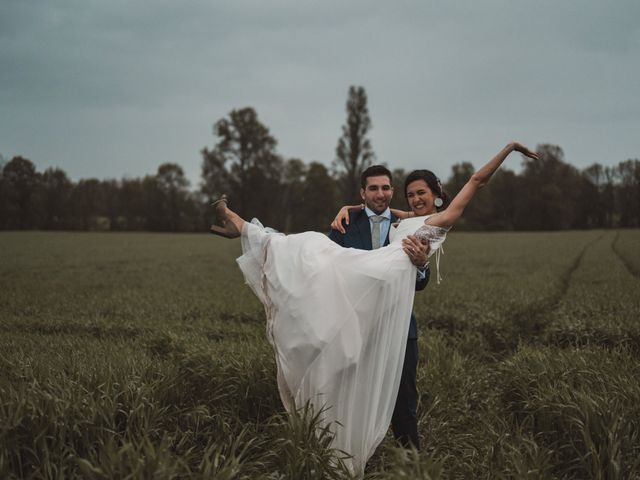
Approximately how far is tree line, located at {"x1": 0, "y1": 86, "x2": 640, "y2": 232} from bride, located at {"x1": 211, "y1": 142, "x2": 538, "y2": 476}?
3277cm

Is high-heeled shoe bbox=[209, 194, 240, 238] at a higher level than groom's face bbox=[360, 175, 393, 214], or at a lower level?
lower

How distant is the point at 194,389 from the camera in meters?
4.46

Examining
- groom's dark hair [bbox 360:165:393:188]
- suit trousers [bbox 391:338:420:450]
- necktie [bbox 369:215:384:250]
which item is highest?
groom's dark hair [bbox 360:165:393:188]

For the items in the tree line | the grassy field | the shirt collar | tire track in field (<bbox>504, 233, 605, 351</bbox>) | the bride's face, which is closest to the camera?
the grassy field

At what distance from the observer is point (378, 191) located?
362 centimetres

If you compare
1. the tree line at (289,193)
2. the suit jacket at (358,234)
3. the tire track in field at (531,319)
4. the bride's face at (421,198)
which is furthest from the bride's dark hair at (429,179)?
the tree line at (289,193)

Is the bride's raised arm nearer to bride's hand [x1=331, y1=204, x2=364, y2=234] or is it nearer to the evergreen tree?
bride's hand [x1=331, y1=204, x2=364, y2=234]

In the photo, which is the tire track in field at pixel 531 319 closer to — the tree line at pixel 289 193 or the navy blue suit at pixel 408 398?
the navy blue suit at pixel 408 398

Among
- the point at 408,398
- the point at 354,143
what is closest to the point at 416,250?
the point at 408,398

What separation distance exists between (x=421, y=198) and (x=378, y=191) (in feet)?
1.16

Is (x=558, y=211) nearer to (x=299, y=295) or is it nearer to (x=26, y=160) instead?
(x=26, y=160)

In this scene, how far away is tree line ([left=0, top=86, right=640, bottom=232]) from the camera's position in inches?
2152

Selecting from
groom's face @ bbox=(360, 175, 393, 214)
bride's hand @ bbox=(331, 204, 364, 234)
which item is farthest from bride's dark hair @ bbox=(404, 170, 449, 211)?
bride's hand @ bbox=(331, 204, 364, 234)

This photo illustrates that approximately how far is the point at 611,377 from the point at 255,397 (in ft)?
11.9
